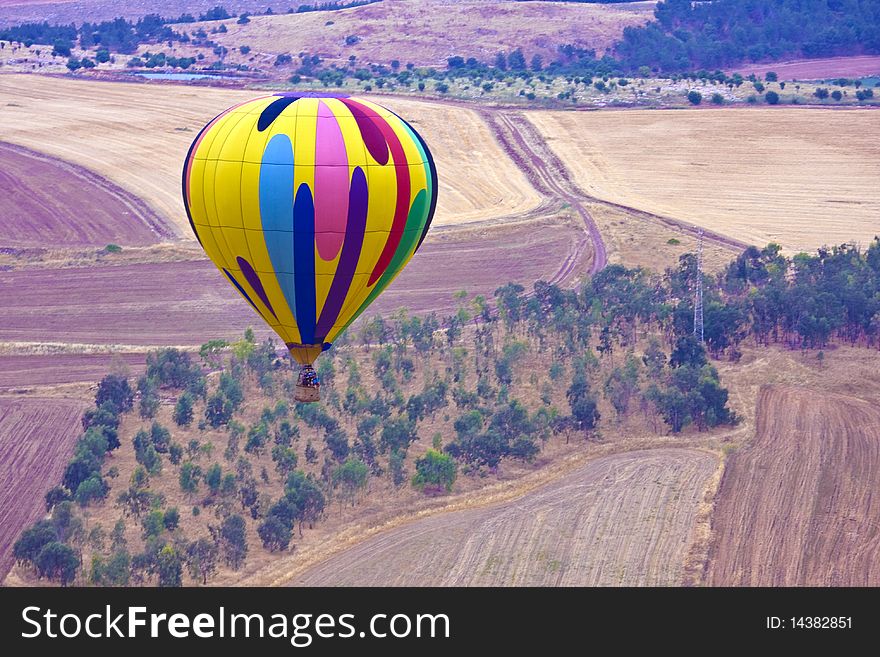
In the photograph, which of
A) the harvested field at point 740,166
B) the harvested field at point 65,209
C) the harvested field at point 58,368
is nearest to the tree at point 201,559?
the harvested field at point 58,368

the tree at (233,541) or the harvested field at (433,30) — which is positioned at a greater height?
the harvested field at (433,30)

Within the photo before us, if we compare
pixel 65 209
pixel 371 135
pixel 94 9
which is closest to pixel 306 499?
pixel 371 135

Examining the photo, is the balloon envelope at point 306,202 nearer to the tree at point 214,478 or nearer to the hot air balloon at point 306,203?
the hot air balloon at point 306,203

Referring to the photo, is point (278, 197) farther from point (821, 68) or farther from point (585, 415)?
point (821, 68)

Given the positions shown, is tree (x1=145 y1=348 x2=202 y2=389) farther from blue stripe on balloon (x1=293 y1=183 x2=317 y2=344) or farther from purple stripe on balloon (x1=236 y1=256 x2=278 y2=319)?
blue stripe on balloon (x1=293 y1=183 x2=317 y2=344)

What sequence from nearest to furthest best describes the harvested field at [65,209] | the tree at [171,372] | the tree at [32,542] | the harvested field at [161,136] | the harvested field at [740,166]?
the tree at [32,542] → the tree at [171,372] → the harvested field at [65,209] → the harvested field at [740,166] → the harvested field at [161,136]
